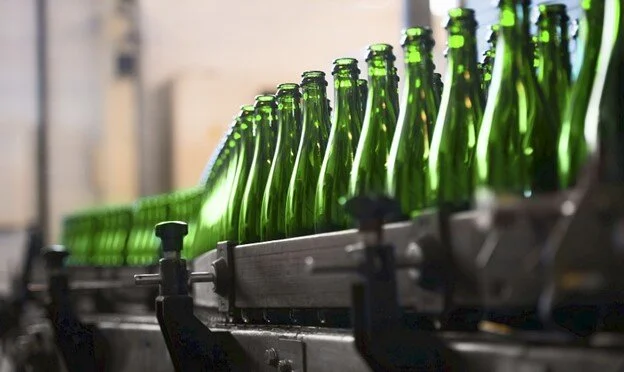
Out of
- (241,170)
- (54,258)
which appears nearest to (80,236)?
(54,258)

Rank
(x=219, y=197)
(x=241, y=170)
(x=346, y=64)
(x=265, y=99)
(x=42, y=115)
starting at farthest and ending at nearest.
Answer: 1. (x=42, y=115)
2. (x=219, y=197)
3. (x=241, y=170)
4. (x=265, y=99)
5. (x=346, y=64)

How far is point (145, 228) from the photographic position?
9.91 feet

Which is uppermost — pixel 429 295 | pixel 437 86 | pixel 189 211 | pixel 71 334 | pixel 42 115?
pixel 42 115

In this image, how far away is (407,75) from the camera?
1072mm

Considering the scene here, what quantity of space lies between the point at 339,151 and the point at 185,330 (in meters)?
0.33

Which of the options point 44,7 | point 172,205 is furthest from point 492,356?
point 44,7

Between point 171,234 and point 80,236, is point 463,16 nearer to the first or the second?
point 171,234

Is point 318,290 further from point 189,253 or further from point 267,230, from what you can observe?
point 189,253

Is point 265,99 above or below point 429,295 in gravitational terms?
above

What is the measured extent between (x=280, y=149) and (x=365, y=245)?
581 mm

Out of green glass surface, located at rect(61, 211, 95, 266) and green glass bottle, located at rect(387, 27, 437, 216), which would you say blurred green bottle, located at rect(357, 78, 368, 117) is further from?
green glass surface, located at rect(61, 211, 95, 266)

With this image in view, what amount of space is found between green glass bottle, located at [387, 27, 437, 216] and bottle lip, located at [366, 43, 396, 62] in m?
0.05

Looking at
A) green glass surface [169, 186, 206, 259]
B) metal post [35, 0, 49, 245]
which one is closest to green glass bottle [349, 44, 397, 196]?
green glass surface [169, 186, 206, 259]

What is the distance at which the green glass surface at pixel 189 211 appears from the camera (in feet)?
7.37
